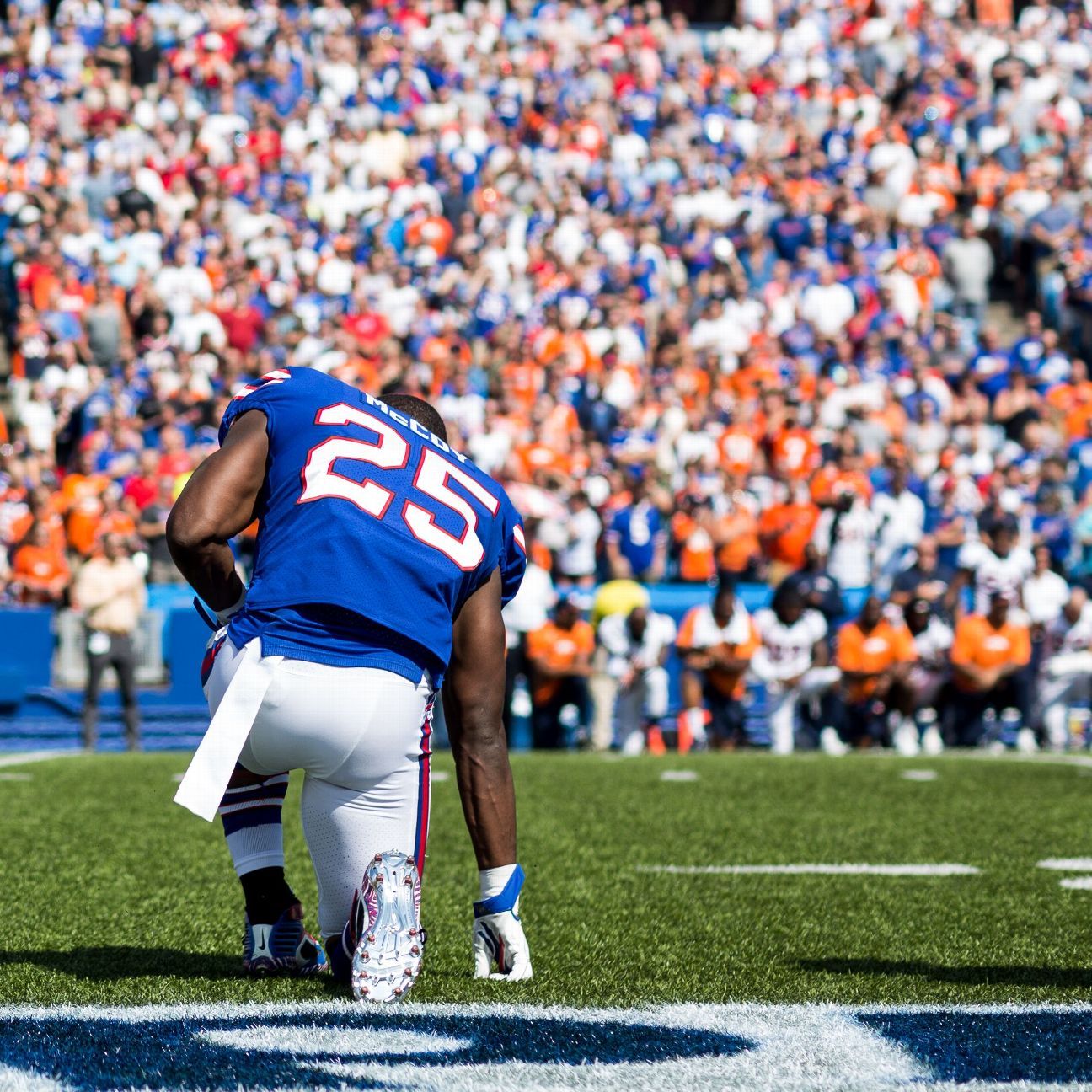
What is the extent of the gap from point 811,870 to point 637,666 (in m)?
6.64

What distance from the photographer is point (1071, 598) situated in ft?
46.1

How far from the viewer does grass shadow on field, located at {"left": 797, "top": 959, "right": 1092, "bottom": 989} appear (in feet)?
14.5

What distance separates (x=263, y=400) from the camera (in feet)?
13.9

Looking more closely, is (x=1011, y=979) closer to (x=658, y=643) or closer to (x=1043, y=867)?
(x=1043, y=867)

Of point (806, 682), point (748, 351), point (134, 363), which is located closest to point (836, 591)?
point (806, 682)

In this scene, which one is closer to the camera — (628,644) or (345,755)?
(345,755)

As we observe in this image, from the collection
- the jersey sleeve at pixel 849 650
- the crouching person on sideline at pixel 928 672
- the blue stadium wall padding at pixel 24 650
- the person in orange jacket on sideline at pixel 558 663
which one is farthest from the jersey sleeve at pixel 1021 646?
the blue stadium wall padding at pixel 24 650

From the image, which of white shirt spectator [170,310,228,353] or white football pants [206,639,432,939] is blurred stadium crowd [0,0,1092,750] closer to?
white shirt spectator [170,310,228,353]

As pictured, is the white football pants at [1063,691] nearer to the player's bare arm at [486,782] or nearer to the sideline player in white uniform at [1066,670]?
the sideline player in white uniform at [1066,670]

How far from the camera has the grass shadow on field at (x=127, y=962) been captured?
446cm

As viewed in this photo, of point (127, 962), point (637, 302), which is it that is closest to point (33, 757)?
point (637, 302)

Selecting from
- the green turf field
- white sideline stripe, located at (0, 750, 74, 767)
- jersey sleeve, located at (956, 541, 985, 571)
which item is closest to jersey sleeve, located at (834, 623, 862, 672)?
jersey sleeve, located at (956, 541, 985, 571)

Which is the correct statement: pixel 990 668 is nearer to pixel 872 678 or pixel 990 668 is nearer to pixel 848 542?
pixel 872 678

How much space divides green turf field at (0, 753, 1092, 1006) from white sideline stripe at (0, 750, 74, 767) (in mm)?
1015
